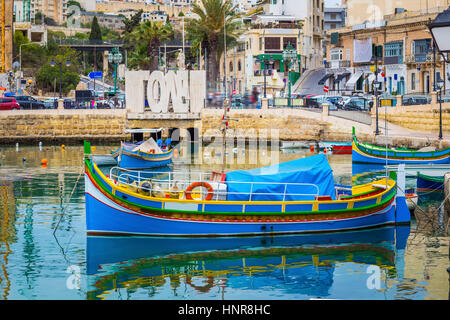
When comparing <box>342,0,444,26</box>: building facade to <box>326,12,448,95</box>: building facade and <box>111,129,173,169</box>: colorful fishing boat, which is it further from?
<box>111,129,173,169</box>: colorful fishing boat

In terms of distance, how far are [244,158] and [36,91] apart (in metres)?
58.2

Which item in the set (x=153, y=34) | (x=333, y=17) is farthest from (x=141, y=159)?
(x=333, y=17)

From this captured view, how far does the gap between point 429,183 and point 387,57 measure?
43.7 meters

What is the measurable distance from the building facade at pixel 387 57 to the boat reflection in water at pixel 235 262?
44844 mm

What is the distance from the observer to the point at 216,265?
80.7 ft

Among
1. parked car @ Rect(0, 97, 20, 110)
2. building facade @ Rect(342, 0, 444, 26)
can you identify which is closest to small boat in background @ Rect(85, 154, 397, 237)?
parked car @ Rect(0, 97, 20, 110)

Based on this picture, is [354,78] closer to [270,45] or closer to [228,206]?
[270,45]

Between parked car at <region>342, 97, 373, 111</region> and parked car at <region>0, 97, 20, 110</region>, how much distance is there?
2950cm

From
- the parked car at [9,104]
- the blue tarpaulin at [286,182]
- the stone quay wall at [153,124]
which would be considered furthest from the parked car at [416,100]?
the blue tarpaulin at [286,182]

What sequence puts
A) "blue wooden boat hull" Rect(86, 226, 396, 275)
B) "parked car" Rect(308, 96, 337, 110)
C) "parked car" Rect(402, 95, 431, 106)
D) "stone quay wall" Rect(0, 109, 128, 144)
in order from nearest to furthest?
"blue wooden boat hull" Rect(86, 226, 396, 275), "parked car" Rect(402, 95, 431, 106), "stone quay wall" Rect(0, 109, 128, 144), "parked car" Rect(308, 96, 337, 110)

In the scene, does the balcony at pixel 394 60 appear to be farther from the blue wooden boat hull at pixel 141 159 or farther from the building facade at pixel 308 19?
the blue wooden boat hull at pixel 141 159

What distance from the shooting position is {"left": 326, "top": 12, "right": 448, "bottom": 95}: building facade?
73719mm

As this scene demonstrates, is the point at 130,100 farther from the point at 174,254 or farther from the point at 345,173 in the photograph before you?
the point at 174,254

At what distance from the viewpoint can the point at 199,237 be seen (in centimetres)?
2736
